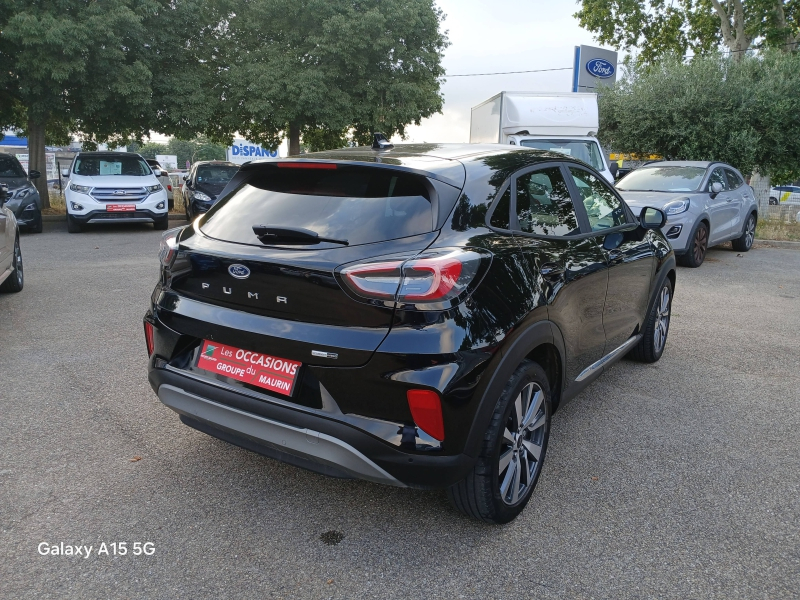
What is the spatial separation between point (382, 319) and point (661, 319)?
11.8ft

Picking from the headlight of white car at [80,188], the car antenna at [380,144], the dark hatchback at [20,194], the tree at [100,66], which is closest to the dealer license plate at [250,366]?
the car antenna at [380,144]

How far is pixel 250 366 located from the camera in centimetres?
275

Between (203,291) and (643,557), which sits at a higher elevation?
(203,291)

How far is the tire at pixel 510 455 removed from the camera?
8.93ft

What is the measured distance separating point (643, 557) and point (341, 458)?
1.33m

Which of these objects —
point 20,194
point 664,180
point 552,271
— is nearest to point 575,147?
point 664,180

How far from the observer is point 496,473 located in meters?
2.76

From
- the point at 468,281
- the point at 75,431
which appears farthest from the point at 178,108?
the point at 468,281

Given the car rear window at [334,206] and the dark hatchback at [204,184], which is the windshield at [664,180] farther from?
the car rear window at [334,206]

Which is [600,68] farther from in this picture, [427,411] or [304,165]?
[427,411]

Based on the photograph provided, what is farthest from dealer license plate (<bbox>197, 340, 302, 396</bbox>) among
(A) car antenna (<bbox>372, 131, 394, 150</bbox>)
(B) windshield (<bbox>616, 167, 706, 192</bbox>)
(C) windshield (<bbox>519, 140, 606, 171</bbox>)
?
(C) windshield (<bbox>519, 140, 606, 171</bbox>)

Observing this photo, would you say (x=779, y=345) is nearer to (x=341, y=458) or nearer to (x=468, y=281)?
(x=468, y=281)

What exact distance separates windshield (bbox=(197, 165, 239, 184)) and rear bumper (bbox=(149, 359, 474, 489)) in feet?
47.9

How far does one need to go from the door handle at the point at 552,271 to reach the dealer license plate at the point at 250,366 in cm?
127
